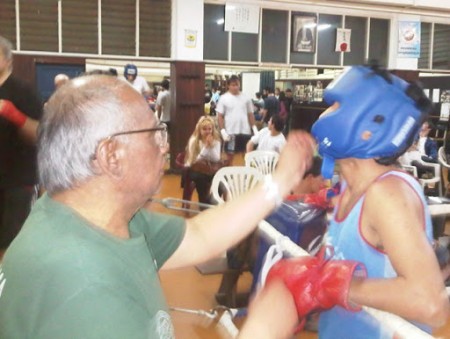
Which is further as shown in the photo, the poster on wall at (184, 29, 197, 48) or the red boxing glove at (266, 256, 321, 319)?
the poster on wall at (184, 29, 197, 48)

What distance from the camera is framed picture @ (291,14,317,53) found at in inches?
352

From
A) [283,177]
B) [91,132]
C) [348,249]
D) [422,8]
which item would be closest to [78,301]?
[91,132]

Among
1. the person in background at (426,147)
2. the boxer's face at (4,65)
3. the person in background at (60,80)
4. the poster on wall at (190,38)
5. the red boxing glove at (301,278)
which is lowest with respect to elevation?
the person in background at (426,147)

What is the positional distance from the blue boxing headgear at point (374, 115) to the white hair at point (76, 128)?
1.99ft

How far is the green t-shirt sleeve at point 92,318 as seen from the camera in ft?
2.51

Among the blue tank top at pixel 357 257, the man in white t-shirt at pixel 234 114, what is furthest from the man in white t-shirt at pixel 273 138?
the blue tank top at pixel 357 257

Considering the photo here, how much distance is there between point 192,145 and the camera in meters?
5.56

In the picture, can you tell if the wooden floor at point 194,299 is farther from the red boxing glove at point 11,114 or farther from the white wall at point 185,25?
the white wall at point 185,25

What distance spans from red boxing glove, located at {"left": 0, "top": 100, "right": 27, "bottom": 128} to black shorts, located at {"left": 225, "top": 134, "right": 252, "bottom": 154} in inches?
177

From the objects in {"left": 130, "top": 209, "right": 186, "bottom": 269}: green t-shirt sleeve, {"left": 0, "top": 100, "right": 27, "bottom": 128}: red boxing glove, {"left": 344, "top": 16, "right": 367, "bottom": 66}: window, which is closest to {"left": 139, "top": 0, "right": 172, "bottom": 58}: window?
{"left": 344, "top": 16, "right": 367, "bottom": 66}: window

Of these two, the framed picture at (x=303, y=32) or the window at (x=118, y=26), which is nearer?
the window at (x=118, y=26)

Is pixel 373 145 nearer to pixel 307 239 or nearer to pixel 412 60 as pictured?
pixel 307 239

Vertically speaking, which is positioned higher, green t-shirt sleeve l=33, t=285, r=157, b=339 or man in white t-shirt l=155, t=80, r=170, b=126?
man in white t-shirt l=155, t=80, r=170, b=126

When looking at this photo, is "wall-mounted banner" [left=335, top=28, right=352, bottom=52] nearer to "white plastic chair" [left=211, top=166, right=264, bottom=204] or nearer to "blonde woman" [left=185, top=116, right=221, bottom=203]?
"blonde woman" [left=185, top=116, right=221, bottom=203]
